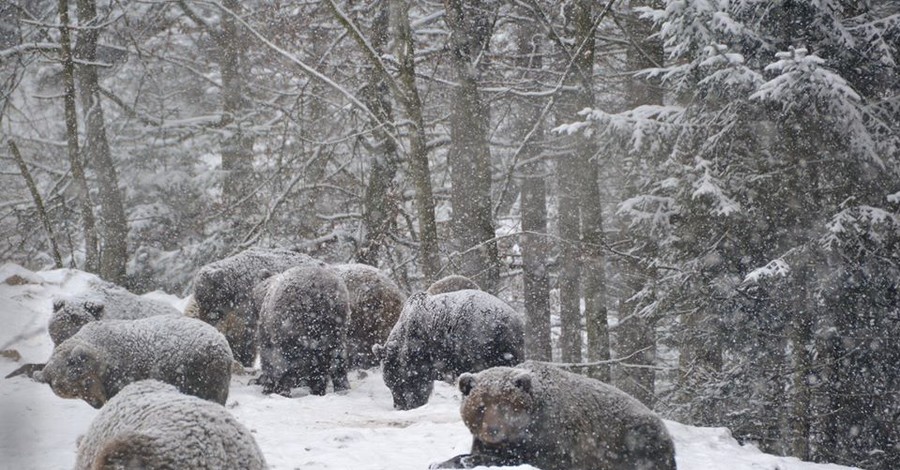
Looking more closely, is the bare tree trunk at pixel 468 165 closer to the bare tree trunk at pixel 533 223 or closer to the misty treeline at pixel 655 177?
the misty treeline at pixel 655 177

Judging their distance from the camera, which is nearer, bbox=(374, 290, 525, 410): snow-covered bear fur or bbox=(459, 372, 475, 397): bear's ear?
bbox=(459, 372, 475, 397): bear's ear

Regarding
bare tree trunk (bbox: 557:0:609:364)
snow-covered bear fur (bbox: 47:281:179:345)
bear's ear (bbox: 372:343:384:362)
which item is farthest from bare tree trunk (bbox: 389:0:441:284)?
snow-covered bear fur (bbox: 47:281:179:345)

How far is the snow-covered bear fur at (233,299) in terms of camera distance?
956cm

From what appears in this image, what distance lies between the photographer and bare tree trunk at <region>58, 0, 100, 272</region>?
41.1 ft

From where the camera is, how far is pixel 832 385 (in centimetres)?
1108

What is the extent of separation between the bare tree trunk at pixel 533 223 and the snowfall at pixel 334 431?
1030cm

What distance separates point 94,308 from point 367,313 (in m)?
3.21

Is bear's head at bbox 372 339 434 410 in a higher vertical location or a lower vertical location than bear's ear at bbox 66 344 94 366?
lower

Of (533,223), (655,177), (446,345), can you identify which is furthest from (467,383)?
(533,223)

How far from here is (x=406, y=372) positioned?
7.99 m

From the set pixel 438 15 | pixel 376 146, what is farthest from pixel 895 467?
pixel 438 15

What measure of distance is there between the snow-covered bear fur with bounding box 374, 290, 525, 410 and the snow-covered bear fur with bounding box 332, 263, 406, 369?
5.18ft

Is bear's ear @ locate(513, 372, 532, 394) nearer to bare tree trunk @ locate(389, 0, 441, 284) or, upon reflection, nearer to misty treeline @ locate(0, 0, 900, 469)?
misty treeline @ locate(0, 0, 900, 469)

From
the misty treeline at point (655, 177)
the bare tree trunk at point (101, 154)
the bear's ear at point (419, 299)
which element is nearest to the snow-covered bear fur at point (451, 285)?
the bear's ear at point (419, 299)
